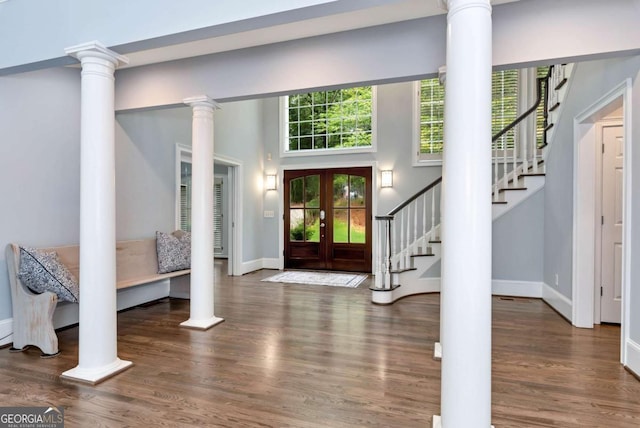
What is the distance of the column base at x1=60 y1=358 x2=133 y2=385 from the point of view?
244 cm

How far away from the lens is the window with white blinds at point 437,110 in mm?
6000

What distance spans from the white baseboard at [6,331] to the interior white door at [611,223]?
18.3 feet

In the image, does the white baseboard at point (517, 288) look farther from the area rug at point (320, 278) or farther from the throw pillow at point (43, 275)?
the throw pillow at point (43, 275)

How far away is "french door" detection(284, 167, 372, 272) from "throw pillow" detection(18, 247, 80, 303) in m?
4.45

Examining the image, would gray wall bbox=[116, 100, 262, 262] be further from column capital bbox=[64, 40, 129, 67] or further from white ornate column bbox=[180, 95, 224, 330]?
column capital bbox=[64, 40, 129, 67]

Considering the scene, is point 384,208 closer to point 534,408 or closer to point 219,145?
point 219,145

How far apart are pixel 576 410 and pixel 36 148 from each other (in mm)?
4652

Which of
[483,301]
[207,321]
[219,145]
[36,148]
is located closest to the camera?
[483,301]

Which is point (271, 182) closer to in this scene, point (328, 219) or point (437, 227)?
point (328, 219)

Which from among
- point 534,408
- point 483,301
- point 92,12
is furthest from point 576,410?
point 92,12

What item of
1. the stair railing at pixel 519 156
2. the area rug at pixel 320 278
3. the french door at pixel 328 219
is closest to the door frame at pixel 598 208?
the stair railing at pixel 519 156

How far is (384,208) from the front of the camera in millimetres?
6621

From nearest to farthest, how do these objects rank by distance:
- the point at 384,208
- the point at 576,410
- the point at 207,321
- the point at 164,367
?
the point at 576,410, the point at 164,367, the point at 207,321, the point at 384,208

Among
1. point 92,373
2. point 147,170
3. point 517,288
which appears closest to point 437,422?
point 92,373
